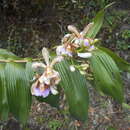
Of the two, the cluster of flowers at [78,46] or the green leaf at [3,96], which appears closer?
the cluster of flowers at [78,46]

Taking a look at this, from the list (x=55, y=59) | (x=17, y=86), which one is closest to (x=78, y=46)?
(x=55, y=59)

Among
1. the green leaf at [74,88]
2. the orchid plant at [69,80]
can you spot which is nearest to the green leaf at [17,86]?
the orchid plant at [69,80]

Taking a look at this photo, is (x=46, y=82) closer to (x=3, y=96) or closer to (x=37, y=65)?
(x=37, y=65)

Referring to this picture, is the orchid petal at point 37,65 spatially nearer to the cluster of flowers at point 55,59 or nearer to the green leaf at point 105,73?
the cluster of flowers at point 55,59

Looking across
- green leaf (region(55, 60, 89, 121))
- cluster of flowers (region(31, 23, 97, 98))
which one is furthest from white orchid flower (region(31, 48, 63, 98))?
green leaf (region(55, 60, 89, 121))

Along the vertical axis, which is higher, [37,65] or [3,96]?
[37,65]

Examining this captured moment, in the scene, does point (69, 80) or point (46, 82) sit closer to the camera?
point (46, 82)
